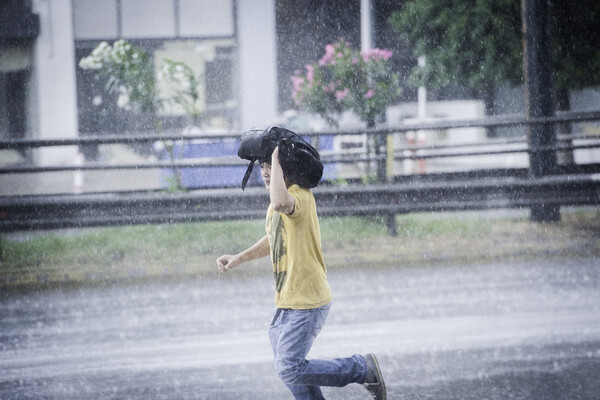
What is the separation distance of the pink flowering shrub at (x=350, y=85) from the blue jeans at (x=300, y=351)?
836cm

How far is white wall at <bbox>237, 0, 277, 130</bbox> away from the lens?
23922 millimetres

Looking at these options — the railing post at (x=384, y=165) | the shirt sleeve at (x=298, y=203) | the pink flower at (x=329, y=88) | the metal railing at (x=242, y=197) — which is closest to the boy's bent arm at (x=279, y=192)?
the shirt sleeve at (x=298, y=203)

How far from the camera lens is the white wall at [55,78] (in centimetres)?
2331

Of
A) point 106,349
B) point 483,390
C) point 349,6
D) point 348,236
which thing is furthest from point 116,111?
point 483,390

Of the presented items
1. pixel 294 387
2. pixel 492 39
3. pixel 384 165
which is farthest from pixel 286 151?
pixel 492 39

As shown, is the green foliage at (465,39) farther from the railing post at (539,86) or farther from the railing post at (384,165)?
the railing post at (384,165)

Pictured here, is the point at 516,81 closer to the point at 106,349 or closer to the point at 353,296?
the point at 353,296

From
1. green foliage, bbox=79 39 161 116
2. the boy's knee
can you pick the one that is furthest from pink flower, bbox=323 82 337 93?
the boy's knee

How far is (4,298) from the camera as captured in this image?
7934 mm

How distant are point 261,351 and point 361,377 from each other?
173 centimetres

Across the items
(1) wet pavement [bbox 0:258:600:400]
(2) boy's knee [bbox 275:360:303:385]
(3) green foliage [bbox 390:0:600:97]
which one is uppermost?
(3) green foliage [bbox 390:0:600:97]

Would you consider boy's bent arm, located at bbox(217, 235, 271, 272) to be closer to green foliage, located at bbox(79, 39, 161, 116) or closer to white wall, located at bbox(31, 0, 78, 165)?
green foliage, located at bbox(79, 39, 161, 116)

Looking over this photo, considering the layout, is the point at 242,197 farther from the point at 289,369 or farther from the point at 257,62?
the point at 257,62

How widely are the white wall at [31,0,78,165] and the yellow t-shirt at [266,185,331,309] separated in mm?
20806
